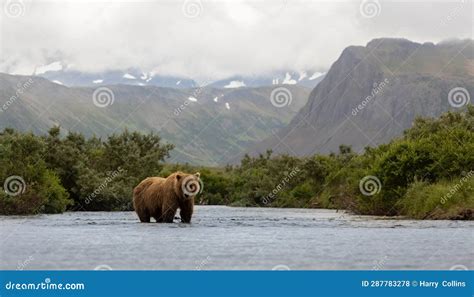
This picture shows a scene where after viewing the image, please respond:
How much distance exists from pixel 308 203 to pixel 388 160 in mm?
54246

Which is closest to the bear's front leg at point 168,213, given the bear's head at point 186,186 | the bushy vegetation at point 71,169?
the bear's head at point 186,186

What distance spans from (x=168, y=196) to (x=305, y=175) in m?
79.9

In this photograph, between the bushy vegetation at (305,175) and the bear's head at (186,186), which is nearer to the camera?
the bear's head at (186,186)

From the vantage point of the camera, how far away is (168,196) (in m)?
33.3

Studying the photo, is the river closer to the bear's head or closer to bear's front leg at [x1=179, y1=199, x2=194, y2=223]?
the bear's head

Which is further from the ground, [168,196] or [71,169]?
[71,169]

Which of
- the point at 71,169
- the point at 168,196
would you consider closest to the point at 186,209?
the point at 168,196

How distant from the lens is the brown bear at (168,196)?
32438 mm

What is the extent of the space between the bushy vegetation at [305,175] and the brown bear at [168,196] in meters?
15.7

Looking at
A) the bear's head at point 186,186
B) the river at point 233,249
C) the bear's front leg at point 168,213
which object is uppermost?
the bear's head at point 186,186

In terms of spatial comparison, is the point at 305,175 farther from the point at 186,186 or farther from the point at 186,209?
the point at 186,186

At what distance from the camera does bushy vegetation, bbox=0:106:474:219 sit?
156 ft

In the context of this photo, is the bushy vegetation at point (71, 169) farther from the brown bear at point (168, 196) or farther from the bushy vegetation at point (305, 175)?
the brown bear at point (168, 196)
